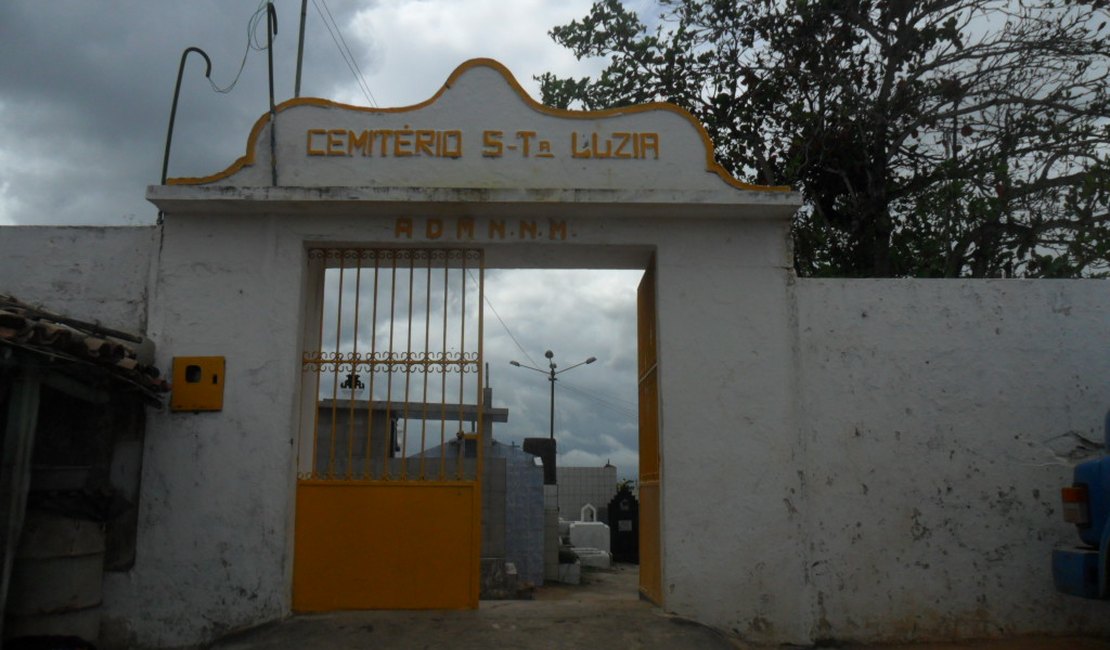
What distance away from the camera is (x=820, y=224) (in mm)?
12062

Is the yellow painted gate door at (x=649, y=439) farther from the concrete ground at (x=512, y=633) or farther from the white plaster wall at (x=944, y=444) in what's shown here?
the white plaster wall at (x=944, y=444)

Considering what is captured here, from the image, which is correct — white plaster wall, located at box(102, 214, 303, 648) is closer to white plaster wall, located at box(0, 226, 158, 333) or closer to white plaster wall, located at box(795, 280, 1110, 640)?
white plaster wall, located at box(0, 226, 158, 333)

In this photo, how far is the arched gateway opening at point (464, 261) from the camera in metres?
6.79

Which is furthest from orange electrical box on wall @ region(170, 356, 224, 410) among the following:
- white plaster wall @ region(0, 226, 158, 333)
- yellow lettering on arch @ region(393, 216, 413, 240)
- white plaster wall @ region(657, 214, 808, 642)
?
white plaster wall @ region(657, 214, 808, 642)

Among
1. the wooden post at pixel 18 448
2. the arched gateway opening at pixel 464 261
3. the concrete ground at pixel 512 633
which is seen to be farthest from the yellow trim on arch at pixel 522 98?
the concrete ground at pixel 512 633

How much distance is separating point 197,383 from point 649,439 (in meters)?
3.57

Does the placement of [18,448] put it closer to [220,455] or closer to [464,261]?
[220,455]

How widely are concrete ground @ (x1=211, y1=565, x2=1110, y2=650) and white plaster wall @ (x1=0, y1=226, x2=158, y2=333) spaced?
8.51 ft

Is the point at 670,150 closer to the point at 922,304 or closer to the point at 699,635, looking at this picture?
the point at 922,304

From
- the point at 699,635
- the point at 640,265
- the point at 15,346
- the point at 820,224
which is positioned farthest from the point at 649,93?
the point at 15,346

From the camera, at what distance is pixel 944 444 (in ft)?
22.9

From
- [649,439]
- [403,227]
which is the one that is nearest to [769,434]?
[649,439]

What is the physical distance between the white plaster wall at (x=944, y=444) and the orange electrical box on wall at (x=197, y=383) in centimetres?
433

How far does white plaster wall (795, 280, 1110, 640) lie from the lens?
6770 mm
